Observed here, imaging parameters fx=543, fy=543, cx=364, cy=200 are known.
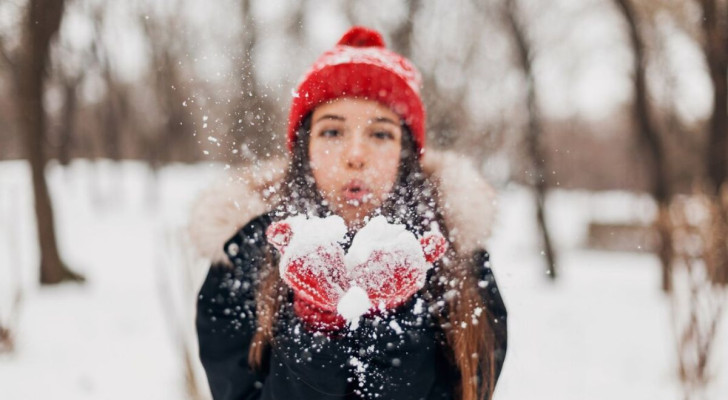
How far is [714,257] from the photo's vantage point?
3.75 m

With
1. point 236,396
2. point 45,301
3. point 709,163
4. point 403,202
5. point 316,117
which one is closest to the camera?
point 403,202

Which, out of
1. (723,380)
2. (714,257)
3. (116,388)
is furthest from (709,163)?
(116,388)

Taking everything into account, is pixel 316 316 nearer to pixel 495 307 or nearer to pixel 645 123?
pixel 495 307

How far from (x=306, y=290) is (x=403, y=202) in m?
0.22

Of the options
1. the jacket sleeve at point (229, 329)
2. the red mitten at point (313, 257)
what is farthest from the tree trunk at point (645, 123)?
the red mitten at point (313, 257)

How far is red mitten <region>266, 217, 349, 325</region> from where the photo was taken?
86cm

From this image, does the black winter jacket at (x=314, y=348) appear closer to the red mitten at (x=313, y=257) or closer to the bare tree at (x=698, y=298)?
the red mitten at (x=313, y=257)

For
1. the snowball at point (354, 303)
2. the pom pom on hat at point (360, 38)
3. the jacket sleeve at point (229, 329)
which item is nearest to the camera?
the snowball at point (354, 303)

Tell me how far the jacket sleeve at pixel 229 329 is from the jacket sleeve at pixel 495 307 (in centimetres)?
53

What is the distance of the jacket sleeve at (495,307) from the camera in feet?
3.67

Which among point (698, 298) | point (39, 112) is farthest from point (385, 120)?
point (39, 112)

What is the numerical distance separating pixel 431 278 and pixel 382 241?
0.17 metres

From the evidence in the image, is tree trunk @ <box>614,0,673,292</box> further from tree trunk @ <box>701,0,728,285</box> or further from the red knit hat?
Answer: the red knit hat

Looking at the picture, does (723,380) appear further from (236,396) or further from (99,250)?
(99,250)
